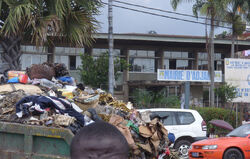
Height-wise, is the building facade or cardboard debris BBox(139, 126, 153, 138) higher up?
the building facade

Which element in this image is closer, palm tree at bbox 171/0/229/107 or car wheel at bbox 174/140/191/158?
car wheel at bbox 174/140/191/158

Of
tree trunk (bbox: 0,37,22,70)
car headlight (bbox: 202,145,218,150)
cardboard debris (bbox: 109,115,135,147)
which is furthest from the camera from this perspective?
car headlight (bbox: 202,145,218,150)

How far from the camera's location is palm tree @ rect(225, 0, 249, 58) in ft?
89.8

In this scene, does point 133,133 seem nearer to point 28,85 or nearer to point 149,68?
point 28,85

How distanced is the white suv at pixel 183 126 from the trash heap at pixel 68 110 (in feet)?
20.6

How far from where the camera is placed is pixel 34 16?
9.91 meters

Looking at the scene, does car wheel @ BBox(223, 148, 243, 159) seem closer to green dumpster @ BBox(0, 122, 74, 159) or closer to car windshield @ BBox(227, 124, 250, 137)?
car windshield @ BBox(227, 124, 250, 137)

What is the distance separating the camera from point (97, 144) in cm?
152

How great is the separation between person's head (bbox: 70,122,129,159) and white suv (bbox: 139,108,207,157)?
39.2 feet

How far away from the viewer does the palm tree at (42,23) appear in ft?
31.3

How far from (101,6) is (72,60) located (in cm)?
1733

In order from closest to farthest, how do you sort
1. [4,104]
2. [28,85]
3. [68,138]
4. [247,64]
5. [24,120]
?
[68,138], [24,120], [4,104], [28,85], [247,64]

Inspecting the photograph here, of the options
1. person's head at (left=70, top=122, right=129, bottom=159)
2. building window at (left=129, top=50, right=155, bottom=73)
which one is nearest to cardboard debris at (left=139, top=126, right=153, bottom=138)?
person's head at (left=70, top=122, right=129, bottom=159)

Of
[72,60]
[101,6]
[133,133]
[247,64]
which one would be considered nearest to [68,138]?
[133,133]
